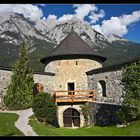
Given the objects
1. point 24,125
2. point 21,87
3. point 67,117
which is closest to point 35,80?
point 21,87

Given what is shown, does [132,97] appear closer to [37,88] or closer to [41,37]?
[37,88]

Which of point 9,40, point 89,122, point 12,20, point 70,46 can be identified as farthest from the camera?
point 12,20

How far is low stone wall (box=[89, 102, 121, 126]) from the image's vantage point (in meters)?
13.4

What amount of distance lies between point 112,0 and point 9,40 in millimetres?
102524

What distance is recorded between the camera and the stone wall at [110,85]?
15.4 meters

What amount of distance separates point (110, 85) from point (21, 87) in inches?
213

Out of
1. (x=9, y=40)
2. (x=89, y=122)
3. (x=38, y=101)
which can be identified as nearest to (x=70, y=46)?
(x=89, y=122)

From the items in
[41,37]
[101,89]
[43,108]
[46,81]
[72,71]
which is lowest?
[43,108]

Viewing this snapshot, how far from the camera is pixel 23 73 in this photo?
1653cm

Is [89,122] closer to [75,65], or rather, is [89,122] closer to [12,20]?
[75,65]

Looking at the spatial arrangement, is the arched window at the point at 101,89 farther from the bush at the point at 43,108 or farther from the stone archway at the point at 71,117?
the bush at the point at 43,108

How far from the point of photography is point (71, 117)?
17.8 m

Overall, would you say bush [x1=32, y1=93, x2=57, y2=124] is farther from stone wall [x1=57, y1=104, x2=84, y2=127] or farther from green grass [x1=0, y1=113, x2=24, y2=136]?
stone wall [x1=57, y1=104, x2=84, y2=127]

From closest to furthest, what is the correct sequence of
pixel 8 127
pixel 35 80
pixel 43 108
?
pixel 8 127 < pixel 43 108 < pixel 35 80
